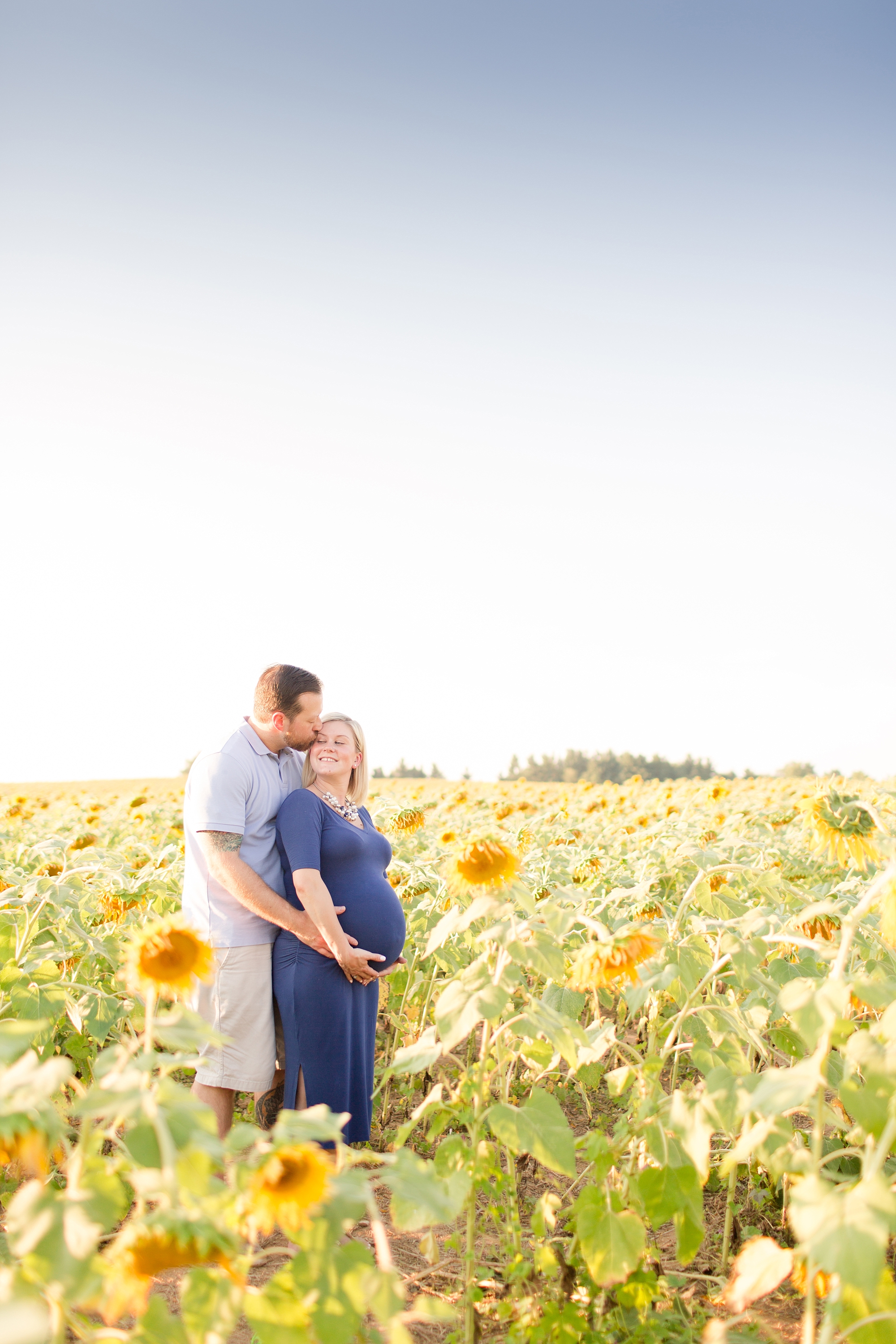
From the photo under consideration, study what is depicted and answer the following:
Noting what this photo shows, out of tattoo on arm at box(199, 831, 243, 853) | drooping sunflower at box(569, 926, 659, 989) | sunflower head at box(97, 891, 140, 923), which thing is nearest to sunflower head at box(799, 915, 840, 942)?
drooping sunflower at box(569, 926, 659, 989)

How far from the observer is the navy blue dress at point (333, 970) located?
3.71m

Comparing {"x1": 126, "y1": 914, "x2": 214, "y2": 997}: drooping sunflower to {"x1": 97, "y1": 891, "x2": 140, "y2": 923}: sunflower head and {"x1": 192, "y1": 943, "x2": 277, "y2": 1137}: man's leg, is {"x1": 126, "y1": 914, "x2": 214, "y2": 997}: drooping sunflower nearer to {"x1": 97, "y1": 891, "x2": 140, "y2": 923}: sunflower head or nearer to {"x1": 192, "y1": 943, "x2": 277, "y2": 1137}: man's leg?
{"x1": 192, "y1": 943, "x2": 277, "y2": 1137}: man's leg

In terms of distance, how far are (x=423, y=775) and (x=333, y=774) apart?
28.7 metres

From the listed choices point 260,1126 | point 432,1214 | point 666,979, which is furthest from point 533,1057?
point 260,1126

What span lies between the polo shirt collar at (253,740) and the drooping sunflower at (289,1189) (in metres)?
Answer: 2.72

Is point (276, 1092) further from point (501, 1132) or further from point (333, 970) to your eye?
point (501, 1132)

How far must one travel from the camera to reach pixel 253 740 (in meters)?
4.05

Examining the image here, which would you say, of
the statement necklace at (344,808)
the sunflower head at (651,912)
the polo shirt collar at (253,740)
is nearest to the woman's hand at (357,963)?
the statement necklace at (344,808)

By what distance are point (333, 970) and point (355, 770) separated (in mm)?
1015

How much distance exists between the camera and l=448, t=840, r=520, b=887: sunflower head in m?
2.62

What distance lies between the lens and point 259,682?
418 centimetres

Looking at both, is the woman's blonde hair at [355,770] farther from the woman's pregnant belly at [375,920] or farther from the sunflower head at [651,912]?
the sunflower head at [651,912]

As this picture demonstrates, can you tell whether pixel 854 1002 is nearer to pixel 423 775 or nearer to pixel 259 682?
pixel 259 682

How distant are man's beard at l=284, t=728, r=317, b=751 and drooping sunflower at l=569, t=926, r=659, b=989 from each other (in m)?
2.13
